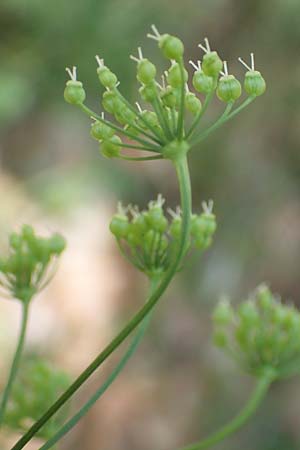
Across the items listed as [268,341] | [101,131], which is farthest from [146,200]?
[101,131]

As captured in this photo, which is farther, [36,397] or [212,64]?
[36,397]

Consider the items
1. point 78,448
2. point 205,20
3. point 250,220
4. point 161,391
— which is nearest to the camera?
point 78,448

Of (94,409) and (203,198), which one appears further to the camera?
(203,198)

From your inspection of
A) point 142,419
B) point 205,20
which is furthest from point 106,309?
point 205,20

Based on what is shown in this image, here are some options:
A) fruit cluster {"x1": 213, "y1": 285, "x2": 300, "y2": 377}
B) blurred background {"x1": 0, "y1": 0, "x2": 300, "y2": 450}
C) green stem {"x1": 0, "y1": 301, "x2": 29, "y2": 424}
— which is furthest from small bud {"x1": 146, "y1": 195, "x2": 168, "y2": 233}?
blurred background {"x1": 0, "y1": 0, "x2": 300, "y2": 450}

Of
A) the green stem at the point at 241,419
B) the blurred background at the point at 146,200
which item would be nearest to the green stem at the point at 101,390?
the green stem at the point at 241,419

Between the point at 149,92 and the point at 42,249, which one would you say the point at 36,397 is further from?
the point at 149,92

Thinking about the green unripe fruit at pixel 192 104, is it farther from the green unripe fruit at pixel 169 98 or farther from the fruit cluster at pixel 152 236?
the fruit cluster at pixel 152 236

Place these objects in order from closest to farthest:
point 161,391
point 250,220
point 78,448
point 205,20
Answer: point 78,448 < point 161,391 < point 250,220 < point 205,20

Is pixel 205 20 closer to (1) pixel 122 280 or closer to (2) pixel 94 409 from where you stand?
(1) pixel 122 280
